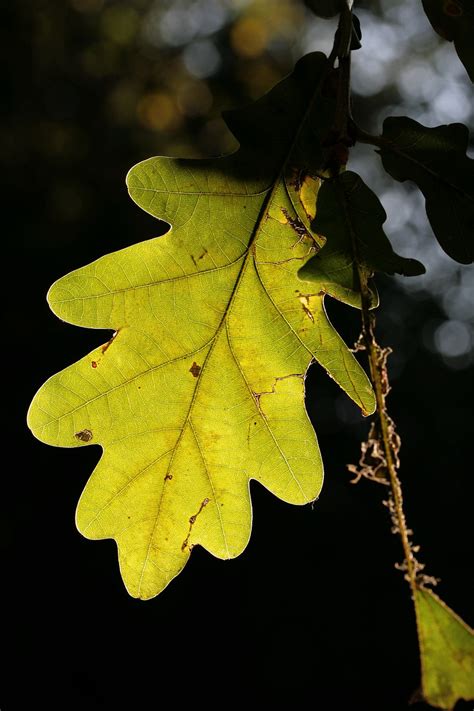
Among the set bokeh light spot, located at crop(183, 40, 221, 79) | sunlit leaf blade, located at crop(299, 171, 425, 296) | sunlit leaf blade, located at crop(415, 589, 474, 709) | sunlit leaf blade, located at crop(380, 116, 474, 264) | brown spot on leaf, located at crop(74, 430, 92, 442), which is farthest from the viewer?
bokeh light spot, located at crop(183, 40, 221, 79)

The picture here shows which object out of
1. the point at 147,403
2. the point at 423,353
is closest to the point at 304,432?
the point at 147,403

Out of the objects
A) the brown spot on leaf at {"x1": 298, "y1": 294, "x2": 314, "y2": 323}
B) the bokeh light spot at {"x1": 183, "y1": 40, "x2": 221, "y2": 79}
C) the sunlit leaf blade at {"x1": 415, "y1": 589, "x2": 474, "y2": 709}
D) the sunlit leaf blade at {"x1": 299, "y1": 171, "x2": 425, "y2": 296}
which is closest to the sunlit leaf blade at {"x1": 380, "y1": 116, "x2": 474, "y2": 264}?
the sunlit leaf blade at {"x1": 299, "y1": 171, "x2": 425, "y2": 296}

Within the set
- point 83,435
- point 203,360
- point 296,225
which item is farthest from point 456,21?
point 83,435

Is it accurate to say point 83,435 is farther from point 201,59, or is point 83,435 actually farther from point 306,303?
point 201,59

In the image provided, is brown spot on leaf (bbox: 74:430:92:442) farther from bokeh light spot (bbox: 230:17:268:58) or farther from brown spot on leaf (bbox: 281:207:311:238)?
bokeh light spot (bbox: 230:17:268:58)

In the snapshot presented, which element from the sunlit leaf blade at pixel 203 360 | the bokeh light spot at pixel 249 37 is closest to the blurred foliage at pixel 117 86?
the bokeh light spot at pixel 249 37

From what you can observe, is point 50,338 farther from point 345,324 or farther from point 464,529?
point 464,529
